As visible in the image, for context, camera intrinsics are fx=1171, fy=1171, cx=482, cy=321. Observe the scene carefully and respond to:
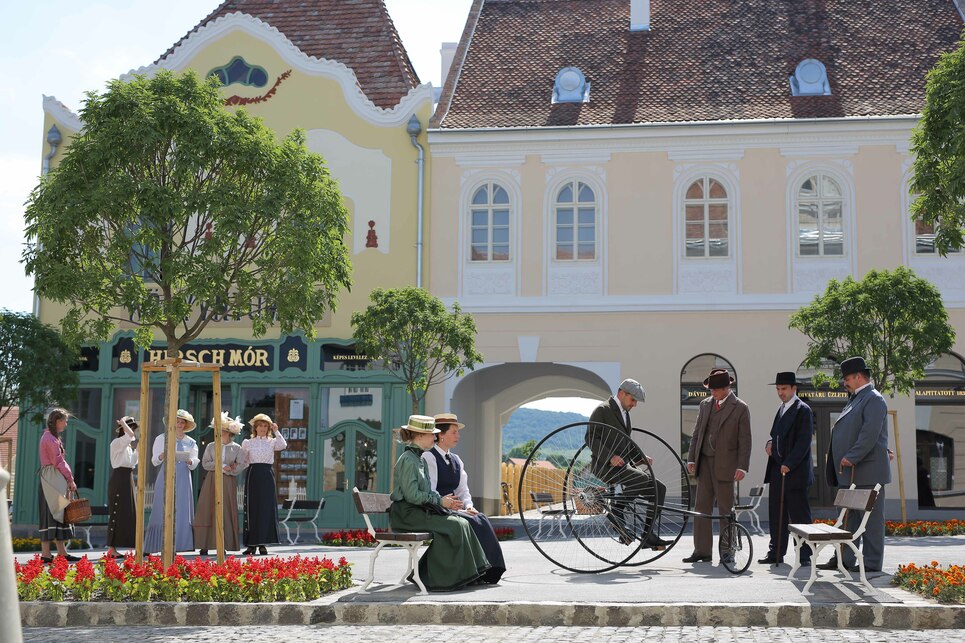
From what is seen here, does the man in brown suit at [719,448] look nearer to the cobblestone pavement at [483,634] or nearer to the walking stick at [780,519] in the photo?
the walking stick at [780,519]

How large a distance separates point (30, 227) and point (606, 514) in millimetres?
6513

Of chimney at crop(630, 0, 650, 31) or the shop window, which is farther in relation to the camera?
chimney at crop(630, 0, 650, 31)

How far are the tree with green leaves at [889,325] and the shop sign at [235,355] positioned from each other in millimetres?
11524

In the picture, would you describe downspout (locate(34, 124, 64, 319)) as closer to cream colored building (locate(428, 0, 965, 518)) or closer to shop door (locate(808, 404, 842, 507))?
cream colored building (locate(428, 0, 965, 518))

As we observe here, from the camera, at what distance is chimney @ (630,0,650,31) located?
28.2 metres

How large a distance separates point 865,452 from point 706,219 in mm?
14418

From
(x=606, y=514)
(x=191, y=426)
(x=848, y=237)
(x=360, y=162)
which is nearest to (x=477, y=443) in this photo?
(x=360, y=162)

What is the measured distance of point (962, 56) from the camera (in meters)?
12.0

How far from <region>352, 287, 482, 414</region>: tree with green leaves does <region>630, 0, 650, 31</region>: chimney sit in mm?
10755

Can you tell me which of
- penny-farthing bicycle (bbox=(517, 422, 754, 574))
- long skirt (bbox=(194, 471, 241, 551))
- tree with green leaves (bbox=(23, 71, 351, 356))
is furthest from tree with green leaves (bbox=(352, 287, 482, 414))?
penny-farthing bicycle (bbox=(517, 422, 754, 574))

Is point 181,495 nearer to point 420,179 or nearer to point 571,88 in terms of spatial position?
point 420,179

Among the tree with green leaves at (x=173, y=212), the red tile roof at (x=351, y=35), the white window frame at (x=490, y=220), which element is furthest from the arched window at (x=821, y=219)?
the tree with green leaves at (x=173, y=212)

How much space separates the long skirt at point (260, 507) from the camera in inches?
614

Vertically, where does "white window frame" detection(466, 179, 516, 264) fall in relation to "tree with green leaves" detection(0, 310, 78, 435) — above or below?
above
